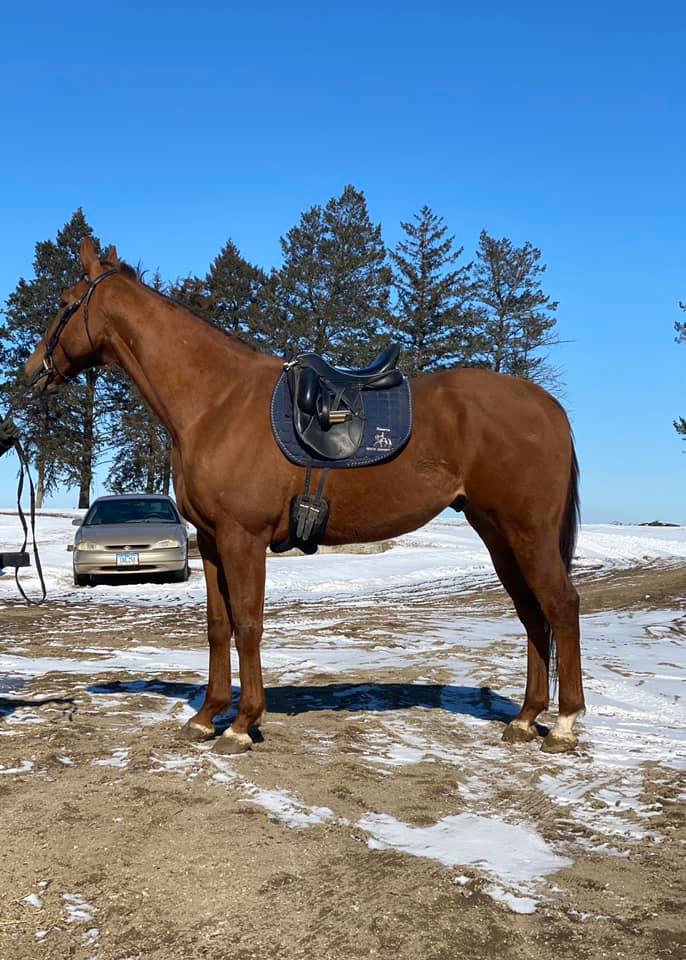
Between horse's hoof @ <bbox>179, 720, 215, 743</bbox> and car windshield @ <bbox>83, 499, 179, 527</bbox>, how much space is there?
1154 cm

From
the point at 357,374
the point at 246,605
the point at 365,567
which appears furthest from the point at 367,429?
the point at 365,567

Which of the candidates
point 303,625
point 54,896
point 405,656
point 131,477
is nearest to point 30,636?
point 303,625

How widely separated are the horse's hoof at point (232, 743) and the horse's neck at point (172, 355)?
181cm

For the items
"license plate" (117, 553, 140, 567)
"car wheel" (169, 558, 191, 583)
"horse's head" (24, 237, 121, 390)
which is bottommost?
"car wheel" (169, 558, 191, 583)

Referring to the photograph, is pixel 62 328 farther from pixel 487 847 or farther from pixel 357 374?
pixel 487 847

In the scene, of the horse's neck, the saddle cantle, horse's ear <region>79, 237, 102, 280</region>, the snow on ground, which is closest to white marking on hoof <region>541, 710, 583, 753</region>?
the saddle cantle

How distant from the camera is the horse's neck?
535 cm

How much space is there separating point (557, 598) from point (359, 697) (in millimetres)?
1864

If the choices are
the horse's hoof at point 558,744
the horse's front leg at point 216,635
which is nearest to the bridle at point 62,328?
the horse's front leg at point 216,635

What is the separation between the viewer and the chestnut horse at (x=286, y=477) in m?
5.01

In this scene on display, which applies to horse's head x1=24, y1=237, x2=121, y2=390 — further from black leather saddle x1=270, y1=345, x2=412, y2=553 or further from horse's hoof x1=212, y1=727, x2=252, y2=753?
horse's hoof x1=212, y1=727, x2=252, y2=753

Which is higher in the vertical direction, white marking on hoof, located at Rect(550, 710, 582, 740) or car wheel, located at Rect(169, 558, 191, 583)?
car wheel, located at Rect(169, 558, 191, 583)

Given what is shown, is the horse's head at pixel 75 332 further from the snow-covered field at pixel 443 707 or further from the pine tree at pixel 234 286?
the pine tree at pixel 234 286

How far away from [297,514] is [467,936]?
2.72 meters
